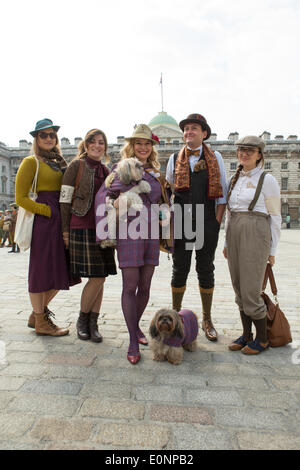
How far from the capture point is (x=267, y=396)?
2.30 meters

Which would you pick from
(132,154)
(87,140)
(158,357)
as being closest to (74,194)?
(87,140)

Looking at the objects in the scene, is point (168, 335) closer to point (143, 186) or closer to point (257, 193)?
point (143, 186)

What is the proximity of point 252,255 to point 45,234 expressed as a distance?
2.10 m

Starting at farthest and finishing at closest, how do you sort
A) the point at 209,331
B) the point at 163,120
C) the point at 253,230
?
the point at 163,120 < the point at 209,331 < the point at 253,230

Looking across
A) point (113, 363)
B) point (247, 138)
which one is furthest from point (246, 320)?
point (247, 138)

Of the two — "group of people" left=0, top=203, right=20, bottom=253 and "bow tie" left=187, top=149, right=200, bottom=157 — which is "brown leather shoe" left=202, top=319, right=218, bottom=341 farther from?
"group of people" left=0, top=203, right=20, bottom=253

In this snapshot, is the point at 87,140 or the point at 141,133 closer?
the point at 141,133

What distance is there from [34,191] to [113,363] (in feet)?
6.23

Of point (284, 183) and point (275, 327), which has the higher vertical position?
point (284, 183)

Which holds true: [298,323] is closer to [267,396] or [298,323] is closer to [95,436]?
[267,396]

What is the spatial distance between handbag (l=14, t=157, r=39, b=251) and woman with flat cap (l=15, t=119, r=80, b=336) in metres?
0.04

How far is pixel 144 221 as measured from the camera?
2.95m

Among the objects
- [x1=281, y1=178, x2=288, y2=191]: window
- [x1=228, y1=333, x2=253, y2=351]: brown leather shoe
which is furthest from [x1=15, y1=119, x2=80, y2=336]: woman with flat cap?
[x1=281, y1=178, x2=288, y2=191]: window

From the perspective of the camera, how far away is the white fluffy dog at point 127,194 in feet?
9.28
